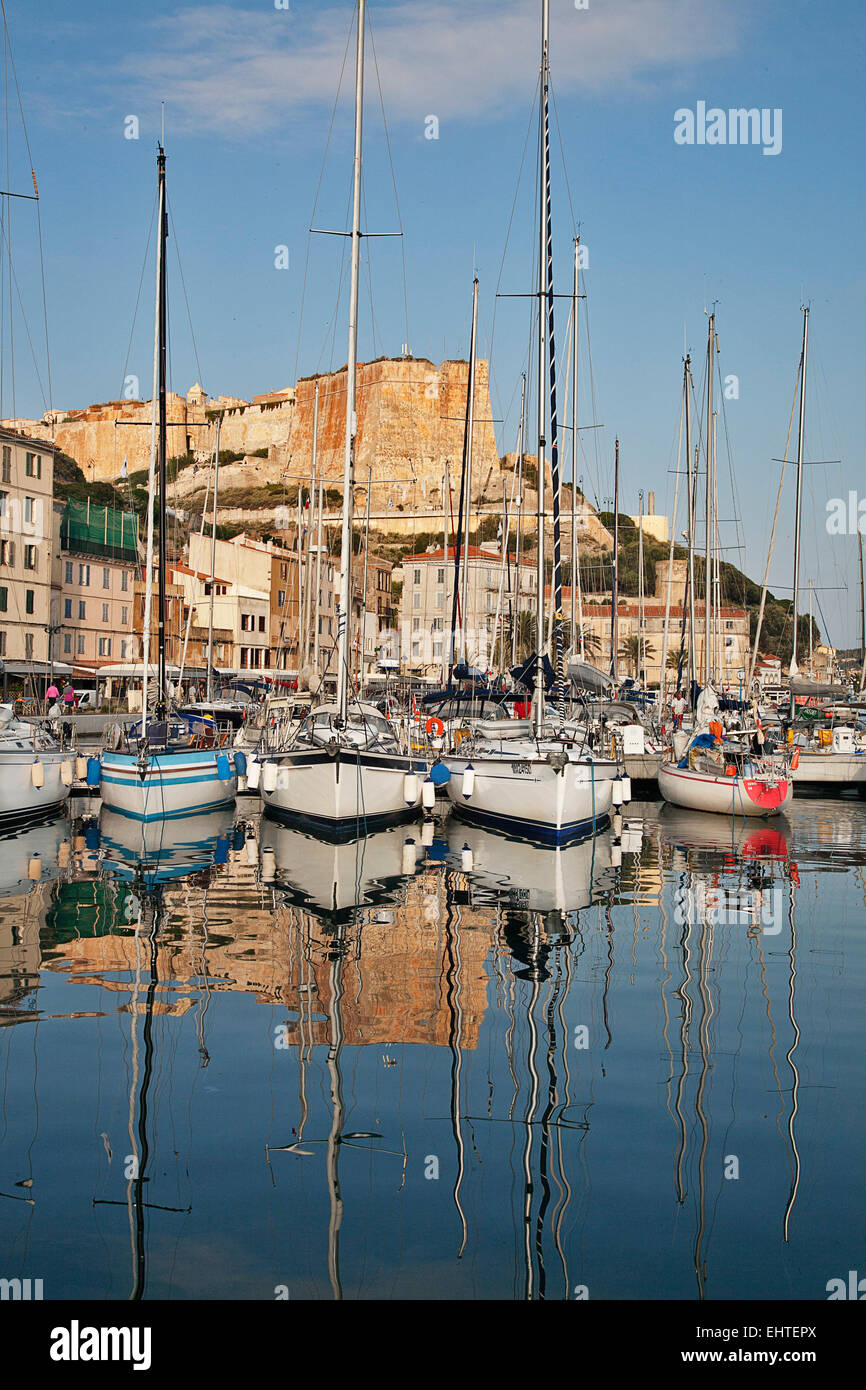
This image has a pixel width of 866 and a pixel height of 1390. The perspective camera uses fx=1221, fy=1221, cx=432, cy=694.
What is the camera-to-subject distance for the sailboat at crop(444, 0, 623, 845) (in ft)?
62.6

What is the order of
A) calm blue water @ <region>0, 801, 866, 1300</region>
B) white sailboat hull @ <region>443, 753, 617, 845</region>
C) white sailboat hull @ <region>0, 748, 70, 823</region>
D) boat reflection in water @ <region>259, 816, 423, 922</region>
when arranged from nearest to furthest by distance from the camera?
calm blue water @ <region>0, 801, 866, 1300</region> < boat reflection in water @ <region>259, 816, 423, 922</region> < white sailboat hull @ <region>443, 753, 617, 845</region> < white sailboat hull @ <region>0, 748, 70, 823</region>

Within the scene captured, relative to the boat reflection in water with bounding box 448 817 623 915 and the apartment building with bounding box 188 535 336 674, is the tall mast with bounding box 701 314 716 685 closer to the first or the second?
the boat reflection in water with bounding box 448 817 623 915

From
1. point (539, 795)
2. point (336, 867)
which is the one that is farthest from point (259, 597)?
point (336, 867)

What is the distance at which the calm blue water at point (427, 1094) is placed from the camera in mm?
5402

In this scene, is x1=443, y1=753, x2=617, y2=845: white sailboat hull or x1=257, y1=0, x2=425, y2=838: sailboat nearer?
x1=443, y1=753, x2=617, y2=845: white sailboat hull

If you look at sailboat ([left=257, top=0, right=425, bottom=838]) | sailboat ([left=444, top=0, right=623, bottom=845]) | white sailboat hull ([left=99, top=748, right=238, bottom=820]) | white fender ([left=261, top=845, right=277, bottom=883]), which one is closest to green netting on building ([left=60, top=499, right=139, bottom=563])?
white sailboat hull ([left=99, top=748, right=238, bottom=820])

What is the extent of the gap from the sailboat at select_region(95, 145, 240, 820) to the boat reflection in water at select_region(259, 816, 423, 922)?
1.36 m

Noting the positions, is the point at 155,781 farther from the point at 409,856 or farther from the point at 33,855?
the point at 409,856

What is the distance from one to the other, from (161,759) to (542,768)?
6602 mm

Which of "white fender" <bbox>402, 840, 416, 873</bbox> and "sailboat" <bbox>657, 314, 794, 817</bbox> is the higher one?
"sailboat" <bbox>657, 314, 794, 817</bbox>

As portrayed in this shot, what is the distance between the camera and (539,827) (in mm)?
19500

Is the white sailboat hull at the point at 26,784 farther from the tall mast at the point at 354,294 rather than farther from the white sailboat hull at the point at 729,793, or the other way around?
the white sailboat hull at the point at 729,793
